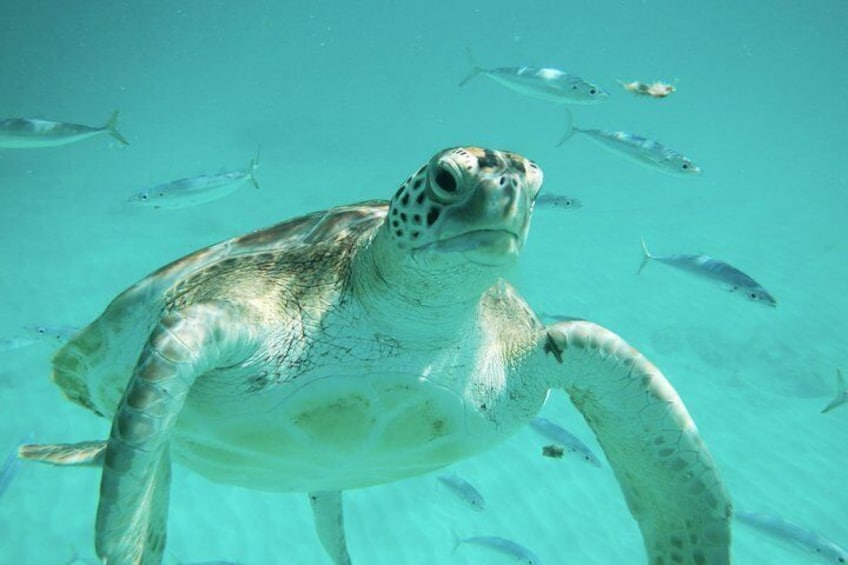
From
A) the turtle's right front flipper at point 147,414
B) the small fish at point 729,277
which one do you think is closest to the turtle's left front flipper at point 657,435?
the turtle's right front flipper at point 147,414

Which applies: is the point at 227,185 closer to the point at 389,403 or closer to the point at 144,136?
the point at 389,403

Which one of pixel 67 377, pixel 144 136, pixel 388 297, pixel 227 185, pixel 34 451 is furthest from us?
pixel 144 136

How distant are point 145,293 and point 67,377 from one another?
0.77 metres

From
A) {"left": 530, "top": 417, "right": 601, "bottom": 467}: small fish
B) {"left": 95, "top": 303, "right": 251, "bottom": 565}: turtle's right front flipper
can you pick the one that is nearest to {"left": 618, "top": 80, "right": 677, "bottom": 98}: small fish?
{"left": 530, "top": 417, "right": 601, "bottom": 467}: small fish

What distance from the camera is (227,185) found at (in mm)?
5789

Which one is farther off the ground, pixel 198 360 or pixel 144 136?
pixel 198 360

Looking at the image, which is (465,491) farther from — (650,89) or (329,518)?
(650,89)

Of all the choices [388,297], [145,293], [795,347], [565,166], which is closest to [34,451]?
[145,293]

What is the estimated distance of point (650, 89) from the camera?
16.9 feet

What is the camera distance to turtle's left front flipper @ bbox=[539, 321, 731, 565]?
2.24 m

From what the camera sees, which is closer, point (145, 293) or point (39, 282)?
point (145, 293)

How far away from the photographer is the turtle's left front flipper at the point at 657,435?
2.24 metres

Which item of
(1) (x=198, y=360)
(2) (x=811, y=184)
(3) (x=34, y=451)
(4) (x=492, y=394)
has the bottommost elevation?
(2) (x=811, y=184)

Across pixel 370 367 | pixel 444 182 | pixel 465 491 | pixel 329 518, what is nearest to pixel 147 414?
pixel 370 367
